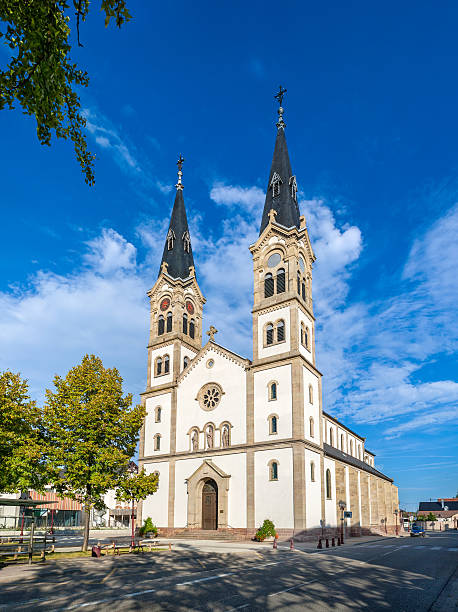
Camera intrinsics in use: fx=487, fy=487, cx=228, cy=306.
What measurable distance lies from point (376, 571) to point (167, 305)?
35864 mm

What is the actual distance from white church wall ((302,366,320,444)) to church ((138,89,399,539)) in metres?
0.09

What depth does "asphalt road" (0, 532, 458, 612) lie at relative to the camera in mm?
12219

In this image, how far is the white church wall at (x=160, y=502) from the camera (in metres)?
43.1

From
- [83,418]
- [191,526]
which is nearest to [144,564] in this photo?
[83,418]

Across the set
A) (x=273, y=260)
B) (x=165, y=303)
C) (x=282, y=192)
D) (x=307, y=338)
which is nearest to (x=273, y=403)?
(x=307, y=338)

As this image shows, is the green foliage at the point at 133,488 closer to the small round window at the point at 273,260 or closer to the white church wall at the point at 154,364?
the white church wall at the point at 154,364

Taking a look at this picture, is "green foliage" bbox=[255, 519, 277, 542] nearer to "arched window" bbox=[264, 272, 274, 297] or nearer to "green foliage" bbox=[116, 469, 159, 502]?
"green foliage" bbox=[116, 469, 159, 502]

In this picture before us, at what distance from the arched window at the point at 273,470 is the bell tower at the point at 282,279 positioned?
824cm

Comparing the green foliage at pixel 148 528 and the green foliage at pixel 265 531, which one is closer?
the green foliage at pixel 265 531

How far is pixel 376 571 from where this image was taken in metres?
19.3

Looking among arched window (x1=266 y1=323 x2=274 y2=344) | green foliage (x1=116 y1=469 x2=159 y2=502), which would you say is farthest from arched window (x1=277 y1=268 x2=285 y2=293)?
green foliage (x1=116 y1=469 x2=159 y2=502)

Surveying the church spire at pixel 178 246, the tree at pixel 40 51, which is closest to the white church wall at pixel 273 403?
the church spire at pixel 178 246

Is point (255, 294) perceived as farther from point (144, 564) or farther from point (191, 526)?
point (144, 564)

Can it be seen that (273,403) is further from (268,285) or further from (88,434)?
(88,434)
